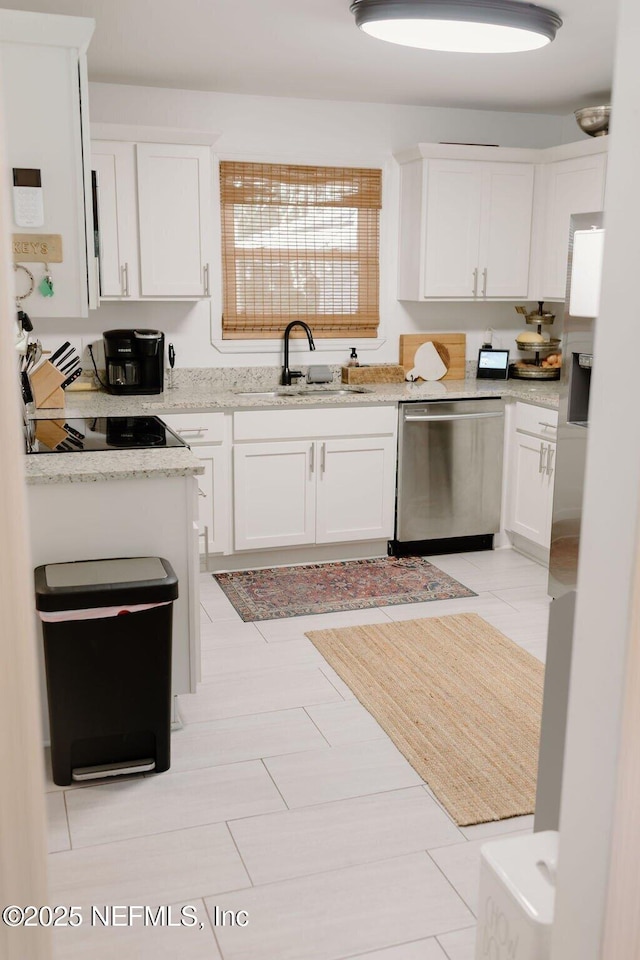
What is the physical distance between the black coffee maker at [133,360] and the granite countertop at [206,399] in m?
0.07

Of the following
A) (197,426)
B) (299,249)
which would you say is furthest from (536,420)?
(197,426)

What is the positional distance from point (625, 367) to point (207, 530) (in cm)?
381

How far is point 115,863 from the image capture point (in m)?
2.25

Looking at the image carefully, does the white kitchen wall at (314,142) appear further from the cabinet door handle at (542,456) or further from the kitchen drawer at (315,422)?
the cabinet door handle at (542,456)

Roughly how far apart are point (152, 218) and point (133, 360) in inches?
29.0

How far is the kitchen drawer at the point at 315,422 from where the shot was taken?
452 cm

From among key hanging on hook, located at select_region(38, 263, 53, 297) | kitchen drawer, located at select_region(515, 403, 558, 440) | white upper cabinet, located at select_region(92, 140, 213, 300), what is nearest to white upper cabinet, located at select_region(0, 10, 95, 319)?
key hanging on hook, located at select_region(38, 263, 53, 297)

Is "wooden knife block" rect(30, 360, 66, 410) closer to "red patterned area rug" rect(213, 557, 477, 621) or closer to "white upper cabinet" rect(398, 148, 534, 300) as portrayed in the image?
"red patterned area rug" rect(213, 557, 477, 621)

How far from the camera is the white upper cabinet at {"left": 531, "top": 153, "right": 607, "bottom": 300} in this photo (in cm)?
475

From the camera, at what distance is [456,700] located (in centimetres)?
318

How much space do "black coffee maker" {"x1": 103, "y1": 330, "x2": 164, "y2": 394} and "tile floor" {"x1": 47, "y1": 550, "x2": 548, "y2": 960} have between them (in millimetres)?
1867

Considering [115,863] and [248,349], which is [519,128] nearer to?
[248,349]

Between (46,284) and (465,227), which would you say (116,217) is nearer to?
(46,284)

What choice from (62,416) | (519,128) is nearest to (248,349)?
(62,416)
